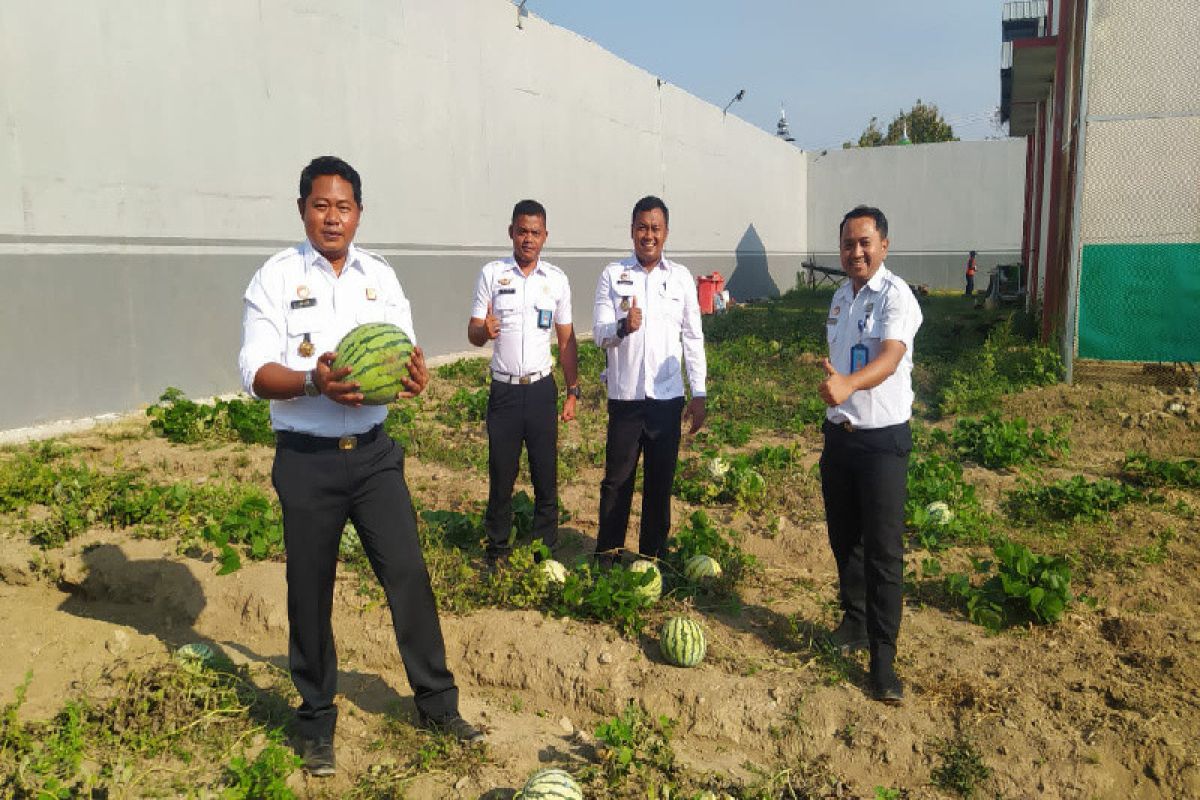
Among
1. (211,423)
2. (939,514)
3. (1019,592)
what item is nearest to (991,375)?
(939,514)

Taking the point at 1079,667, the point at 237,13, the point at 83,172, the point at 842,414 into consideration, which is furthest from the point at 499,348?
the point at 237,13

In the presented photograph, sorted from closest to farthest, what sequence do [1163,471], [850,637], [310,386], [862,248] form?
[310,386] < [862,248] < [850,637] < [1163,471]

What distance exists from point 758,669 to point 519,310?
2642mm

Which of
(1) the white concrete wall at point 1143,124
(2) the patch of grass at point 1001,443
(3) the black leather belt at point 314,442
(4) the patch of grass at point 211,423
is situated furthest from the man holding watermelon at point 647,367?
(1) the white concrete wall at point 1143,124

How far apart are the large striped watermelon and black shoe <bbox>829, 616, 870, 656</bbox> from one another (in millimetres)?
2735

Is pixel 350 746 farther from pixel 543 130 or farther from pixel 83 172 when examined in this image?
→ pixel 543 130

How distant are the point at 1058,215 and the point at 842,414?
1021 centimetres

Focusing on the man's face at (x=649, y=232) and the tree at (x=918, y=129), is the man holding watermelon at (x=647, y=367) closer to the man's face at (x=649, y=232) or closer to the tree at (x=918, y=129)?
the man's face at (x=649, y=232)

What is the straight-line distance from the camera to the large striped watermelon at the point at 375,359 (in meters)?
3.31

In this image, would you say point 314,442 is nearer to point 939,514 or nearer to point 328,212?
point 328,212

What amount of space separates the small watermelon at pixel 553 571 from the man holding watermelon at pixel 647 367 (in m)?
0.34

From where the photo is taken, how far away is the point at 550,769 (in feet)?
11.6

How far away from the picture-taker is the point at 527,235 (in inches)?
224

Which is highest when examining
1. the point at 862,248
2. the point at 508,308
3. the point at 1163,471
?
the point at 862,248
